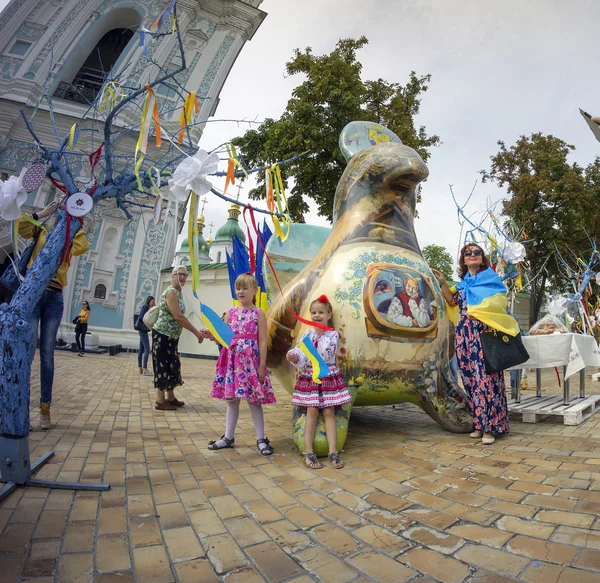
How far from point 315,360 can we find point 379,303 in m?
0.65

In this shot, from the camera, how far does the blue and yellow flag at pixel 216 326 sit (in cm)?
267

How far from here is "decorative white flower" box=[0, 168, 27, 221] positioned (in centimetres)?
204

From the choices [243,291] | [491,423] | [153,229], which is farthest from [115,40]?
[491,423]

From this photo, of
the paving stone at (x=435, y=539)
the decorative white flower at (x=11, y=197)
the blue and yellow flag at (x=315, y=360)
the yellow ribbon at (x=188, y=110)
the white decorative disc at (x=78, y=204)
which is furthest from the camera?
the blue and yellow flag at (x=315, y=360)

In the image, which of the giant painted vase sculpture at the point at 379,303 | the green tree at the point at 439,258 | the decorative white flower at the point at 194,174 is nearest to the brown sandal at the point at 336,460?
the giant painted vase sculpture at the point at 379,303

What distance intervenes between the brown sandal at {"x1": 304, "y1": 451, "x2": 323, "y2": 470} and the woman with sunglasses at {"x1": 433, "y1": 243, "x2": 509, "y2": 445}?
1.34 m

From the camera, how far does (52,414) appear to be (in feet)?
12.2

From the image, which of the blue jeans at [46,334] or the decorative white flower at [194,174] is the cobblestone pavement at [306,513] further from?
the decorative white flower at [194,174]

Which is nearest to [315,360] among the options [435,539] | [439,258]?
[435,539]

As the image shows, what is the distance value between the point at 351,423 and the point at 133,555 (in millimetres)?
2631

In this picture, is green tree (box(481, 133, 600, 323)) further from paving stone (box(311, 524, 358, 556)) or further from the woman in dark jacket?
paving stone (box(311, 524, 358, 556))

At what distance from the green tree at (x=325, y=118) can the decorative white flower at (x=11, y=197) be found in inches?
360

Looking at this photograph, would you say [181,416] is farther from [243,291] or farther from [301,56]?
[301,56]

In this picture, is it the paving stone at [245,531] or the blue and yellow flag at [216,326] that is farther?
the blue and yellow flag at [216,326]
